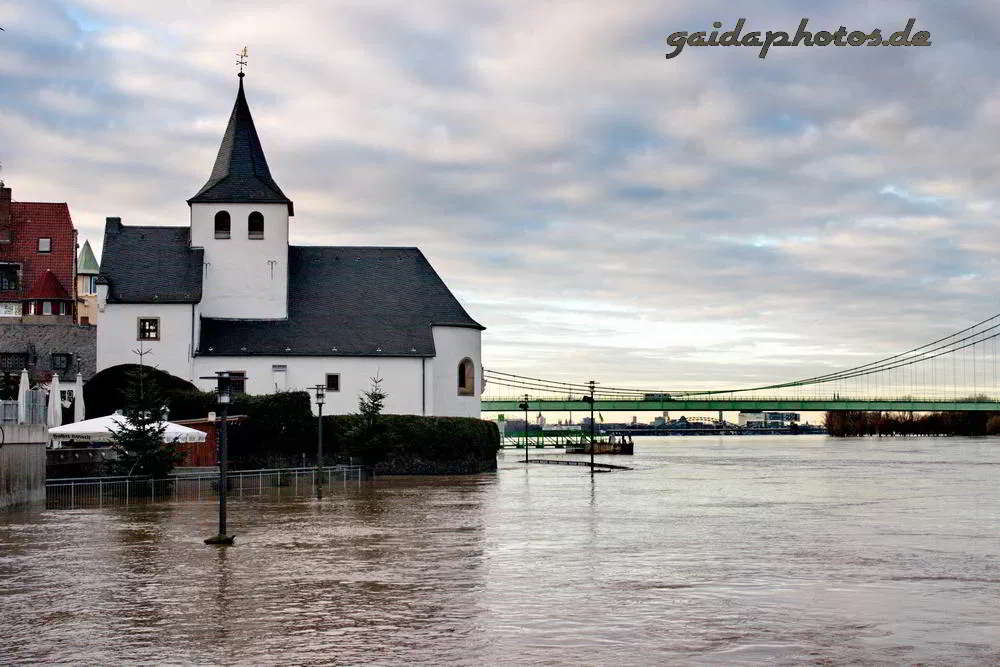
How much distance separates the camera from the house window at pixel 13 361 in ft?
232

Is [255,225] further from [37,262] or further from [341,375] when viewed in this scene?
[37,262]

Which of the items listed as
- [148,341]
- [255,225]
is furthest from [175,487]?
[255,225]

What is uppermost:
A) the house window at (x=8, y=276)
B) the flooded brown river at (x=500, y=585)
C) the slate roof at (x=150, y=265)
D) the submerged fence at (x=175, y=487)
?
the house window at (x=8, y=276)

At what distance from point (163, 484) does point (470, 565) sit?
72.5 feet

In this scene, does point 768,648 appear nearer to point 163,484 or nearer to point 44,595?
point 44,595

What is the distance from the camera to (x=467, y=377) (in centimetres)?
6525

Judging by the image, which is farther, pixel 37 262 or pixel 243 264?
pixel 37 262

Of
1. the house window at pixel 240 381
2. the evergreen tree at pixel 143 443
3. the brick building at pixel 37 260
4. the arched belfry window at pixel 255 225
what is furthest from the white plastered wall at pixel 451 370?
the brick building at pixel 37 260

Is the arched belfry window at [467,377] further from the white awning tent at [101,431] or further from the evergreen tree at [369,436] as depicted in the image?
the white awning tent at [101,431]

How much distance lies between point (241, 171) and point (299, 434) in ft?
57.7

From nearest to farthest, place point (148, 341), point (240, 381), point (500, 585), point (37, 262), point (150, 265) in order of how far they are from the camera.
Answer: point (500, 585)
point (148, 341)
point (240, 381)
point (150, 265)
point (37, 262)

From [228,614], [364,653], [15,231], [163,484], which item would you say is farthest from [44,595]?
[15,231]

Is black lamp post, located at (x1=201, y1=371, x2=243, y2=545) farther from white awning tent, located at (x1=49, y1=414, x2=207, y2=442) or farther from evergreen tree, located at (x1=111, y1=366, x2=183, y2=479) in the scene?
white awning tent, located at (x1=49, y1=414, x2=207, y2=442)

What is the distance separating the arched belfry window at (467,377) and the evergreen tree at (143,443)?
25798mm
